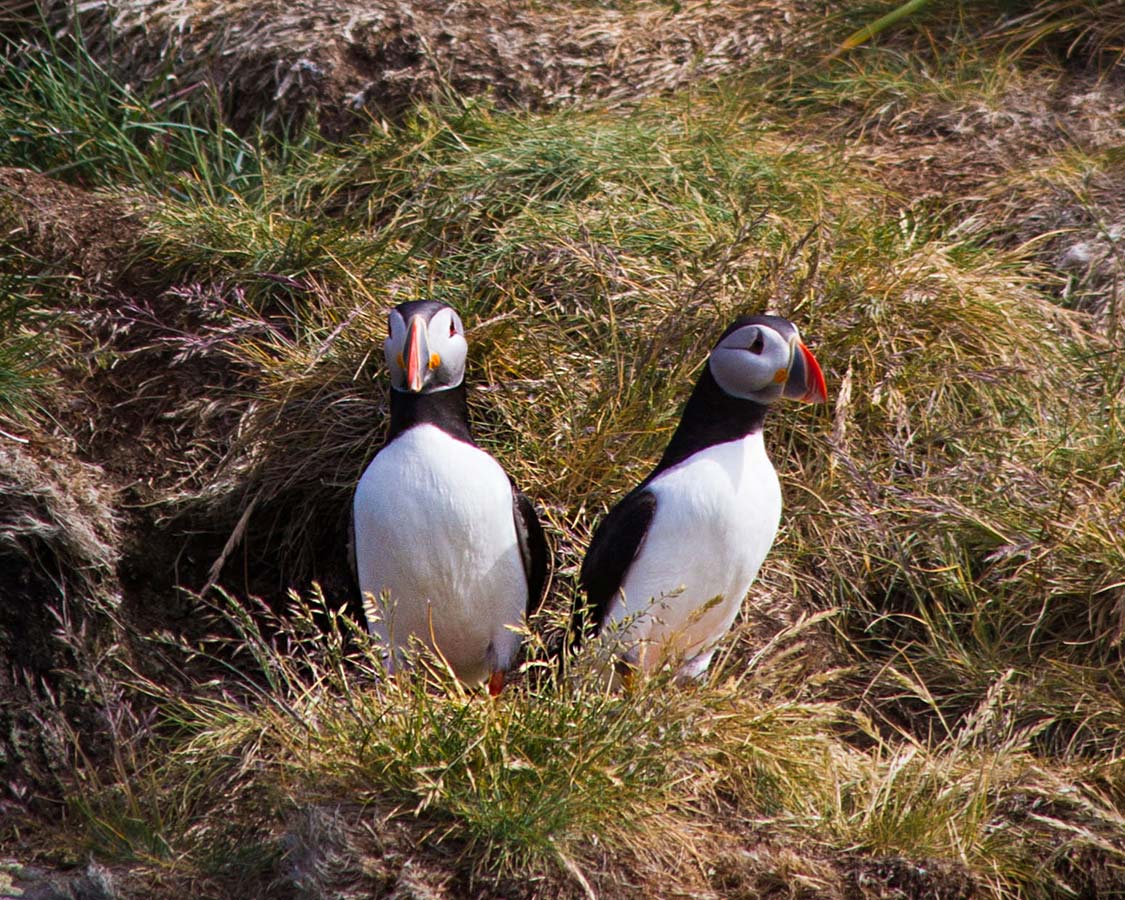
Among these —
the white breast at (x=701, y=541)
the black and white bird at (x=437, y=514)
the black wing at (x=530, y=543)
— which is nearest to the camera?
the white breast at (x=701, y=541)

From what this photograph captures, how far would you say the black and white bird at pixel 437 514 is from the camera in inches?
148

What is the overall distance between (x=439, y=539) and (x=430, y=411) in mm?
342

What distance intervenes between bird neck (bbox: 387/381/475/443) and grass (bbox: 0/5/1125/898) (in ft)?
1.83

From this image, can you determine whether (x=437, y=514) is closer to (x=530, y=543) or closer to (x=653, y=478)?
(x=530, y=543)

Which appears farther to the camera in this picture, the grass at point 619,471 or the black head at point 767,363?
the black head at point 767,363

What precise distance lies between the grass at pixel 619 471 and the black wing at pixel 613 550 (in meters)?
0.28

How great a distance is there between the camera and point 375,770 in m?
3.08

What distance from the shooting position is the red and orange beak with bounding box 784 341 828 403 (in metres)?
3.61

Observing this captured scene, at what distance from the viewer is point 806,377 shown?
361cm

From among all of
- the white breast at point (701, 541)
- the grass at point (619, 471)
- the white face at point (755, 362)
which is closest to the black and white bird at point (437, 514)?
the grass at point (619, 471)

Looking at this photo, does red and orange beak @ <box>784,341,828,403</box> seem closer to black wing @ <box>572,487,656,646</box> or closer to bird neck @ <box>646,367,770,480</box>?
bird neck @ <box>646,367,770,480</box>

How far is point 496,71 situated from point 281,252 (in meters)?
1.56

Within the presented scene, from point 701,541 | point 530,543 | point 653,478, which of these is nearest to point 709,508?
point 701,541

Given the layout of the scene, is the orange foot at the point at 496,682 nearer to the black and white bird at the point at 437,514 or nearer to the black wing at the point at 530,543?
the black and white bird at the point at 437,514
